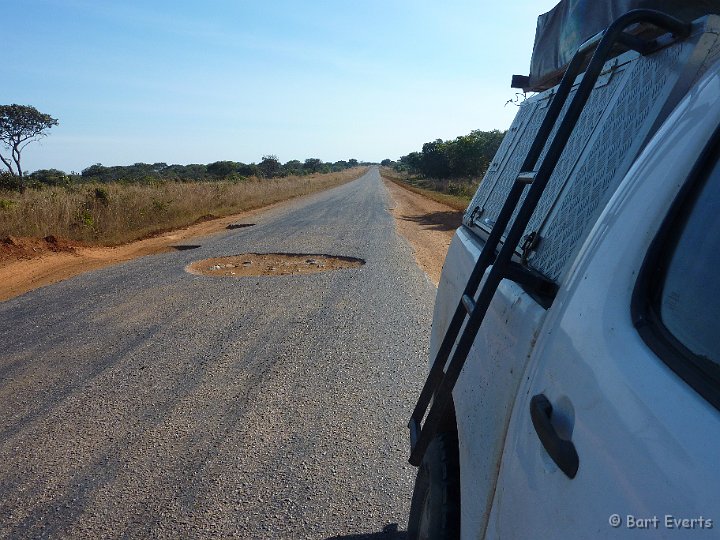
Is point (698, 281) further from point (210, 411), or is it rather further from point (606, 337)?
point (210, 411)

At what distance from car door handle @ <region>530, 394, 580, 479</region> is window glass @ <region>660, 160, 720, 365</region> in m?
0.27

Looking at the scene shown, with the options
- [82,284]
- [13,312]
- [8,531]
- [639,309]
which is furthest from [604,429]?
[82,284]

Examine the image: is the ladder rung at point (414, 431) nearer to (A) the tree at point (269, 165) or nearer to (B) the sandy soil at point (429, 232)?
(B) the sandy soil at point (429, 232)

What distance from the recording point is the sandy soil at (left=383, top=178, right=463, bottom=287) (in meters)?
10.4

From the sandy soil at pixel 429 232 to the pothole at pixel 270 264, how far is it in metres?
1.31

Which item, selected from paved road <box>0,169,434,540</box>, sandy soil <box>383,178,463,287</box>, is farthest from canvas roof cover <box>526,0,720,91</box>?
sandy soil <box>383,178,463,287</box>

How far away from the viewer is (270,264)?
10.0 metres

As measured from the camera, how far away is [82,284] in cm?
884

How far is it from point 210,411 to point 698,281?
3.59 m

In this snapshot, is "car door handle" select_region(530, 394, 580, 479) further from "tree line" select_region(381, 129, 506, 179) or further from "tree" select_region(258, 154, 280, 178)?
"tree" select_region(258, 154, 280, 178)

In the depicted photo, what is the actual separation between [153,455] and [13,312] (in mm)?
4712

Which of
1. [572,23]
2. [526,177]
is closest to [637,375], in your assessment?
[526,177]

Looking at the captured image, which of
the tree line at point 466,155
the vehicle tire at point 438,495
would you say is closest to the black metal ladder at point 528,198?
the vehicle tire at point 438,495

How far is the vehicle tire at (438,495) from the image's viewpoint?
72.9 inches
